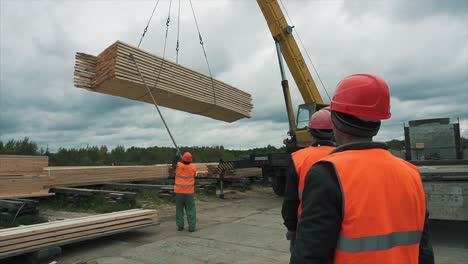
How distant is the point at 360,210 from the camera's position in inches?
52.2

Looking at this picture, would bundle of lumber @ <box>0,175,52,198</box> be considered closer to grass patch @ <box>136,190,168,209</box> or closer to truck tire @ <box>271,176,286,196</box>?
grass patch @ <box>136,190,168,209</box>

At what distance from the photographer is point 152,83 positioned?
766 cm

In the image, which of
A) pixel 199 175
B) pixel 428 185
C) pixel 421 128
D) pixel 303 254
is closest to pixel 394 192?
pixel 303 254

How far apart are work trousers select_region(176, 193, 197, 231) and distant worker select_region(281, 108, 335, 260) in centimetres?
502

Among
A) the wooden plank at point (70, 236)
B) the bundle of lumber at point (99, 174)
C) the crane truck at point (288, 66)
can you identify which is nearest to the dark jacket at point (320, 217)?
the wooden plank at point (70, 236)

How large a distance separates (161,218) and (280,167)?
496 centimetres

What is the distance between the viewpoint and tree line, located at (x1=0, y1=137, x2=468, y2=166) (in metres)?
18.5

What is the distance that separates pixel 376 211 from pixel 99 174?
38.7ft

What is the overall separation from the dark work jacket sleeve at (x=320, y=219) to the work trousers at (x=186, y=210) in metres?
6.70

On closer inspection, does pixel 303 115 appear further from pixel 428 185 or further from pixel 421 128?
pixel 428 185

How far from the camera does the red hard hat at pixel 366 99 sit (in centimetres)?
157

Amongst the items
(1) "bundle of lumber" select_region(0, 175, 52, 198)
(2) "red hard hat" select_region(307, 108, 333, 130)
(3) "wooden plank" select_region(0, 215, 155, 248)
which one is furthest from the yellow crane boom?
(2) "red hard hat" select_region(307, 108, 333, 130)

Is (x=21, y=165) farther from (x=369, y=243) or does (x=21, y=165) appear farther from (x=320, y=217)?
(x=369, y=243)

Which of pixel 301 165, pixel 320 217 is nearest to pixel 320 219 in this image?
pixel 320 217
